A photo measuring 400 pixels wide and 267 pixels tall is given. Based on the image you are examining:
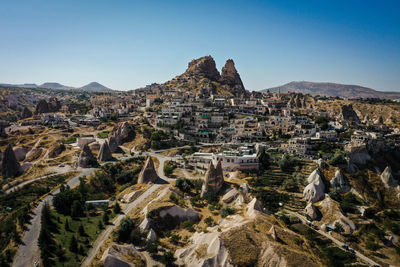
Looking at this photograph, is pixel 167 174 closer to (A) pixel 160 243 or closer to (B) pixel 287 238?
(A) pixel 160 243

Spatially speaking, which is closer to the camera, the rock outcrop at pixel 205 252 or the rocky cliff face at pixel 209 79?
the rock outcrop at pixel 205 252

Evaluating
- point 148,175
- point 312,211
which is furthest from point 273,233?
point 148,175

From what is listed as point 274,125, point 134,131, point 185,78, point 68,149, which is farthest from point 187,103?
point 185,78

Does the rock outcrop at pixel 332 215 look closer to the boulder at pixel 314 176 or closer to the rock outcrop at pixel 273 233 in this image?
the boulder at pixel 314 176

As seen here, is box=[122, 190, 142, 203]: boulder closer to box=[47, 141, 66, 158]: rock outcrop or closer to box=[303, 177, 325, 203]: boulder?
box=[303, 177, 325, 203]: boulder

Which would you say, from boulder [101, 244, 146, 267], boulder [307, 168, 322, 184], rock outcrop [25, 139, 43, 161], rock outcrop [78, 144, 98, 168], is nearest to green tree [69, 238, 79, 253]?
boulder [101, 244, 146, 267]

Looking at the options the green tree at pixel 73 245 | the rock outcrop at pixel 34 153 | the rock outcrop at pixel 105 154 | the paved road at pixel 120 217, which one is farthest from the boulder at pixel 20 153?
the green tree at pixel 73 245

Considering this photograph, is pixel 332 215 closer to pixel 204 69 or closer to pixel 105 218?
pixel 105 218
